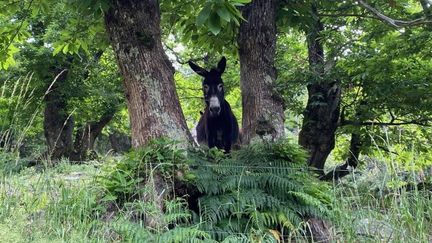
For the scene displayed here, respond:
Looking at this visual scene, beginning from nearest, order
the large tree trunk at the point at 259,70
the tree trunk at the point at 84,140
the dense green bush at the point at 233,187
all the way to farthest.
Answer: the dense green bush at the point at 233,187, the large tree trunk at the point at 259,70, the tree trunk at the point at 84,140

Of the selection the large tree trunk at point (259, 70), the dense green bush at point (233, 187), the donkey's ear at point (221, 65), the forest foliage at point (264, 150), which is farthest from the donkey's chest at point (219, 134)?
the dense green bush at point (233, 187)

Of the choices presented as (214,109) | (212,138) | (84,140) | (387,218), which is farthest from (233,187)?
(84,140)

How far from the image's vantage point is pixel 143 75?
5.71 meters

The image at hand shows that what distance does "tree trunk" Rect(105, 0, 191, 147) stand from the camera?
223 inches

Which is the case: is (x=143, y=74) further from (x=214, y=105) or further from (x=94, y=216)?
(x=214, y=105)

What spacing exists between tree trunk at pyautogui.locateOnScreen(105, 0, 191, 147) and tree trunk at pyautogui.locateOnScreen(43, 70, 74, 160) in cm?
870

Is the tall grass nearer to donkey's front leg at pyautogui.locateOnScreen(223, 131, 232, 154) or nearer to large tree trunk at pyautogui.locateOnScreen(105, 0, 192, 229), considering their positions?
large tree trunk at pyautogui.locateOnScreen(105, 0, 192, 229)

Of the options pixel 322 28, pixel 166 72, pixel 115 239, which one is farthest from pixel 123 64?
pixel 322 28

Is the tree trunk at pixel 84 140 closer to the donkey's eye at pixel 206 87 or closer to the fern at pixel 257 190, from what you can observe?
the donkey's eye at pixel 206 87

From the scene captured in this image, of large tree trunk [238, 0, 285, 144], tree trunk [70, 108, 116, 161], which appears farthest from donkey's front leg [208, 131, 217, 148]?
tree trunk [70, 108, 116, 161]

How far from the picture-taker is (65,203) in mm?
4297

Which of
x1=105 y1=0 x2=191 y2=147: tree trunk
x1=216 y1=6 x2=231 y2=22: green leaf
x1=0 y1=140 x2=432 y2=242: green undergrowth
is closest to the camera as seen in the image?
x1=0 y1=140 x2=432 y2=242: green undergrowth

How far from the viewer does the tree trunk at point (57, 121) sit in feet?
46.6

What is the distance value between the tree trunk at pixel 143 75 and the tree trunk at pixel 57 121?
870 centimetres
